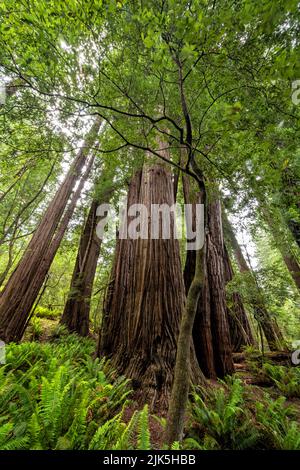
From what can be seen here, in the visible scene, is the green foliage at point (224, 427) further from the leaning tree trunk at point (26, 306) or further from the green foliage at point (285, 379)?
the leaning tree trunk at point (26, 306)

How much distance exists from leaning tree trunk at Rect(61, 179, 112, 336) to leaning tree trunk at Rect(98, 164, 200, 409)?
2.05 meters

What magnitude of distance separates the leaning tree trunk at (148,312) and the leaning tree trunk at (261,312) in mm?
2187

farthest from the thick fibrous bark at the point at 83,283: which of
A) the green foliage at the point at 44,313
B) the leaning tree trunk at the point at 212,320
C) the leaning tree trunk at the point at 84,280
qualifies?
the leaning tree trunk at the point at 212,320

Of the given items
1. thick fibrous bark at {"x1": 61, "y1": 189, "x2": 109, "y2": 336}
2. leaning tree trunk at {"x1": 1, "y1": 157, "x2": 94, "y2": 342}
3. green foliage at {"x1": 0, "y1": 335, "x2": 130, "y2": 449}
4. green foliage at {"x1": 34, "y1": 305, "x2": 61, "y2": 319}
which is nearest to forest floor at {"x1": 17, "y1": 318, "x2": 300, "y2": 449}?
green foliage at {"x1": 0, "y1": 335, "x2": 130, "y2": 449}

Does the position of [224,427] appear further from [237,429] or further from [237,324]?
[237,324]

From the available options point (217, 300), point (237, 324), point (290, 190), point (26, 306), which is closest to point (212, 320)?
point (217, 300)

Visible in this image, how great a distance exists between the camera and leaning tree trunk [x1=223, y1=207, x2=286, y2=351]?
182 inches

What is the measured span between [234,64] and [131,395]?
3.77 meters

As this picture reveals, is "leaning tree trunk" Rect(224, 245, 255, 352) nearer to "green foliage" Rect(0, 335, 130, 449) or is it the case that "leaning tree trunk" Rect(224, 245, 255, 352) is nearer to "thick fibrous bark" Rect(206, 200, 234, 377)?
"thick fibrous bark" Rect(206, 200, 234, 377)

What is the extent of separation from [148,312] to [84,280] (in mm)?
3613

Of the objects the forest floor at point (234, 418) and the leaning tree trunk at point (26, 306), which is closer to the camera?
the forest floor at point (234, 418)

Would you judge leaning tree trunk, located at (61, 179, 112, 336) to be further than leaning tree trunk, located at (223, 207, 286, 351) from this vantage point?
Yes

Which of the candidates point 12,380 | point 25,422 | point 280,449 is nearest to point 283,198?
point 280,449

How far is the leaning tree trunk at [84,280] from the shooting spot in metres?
6.01
